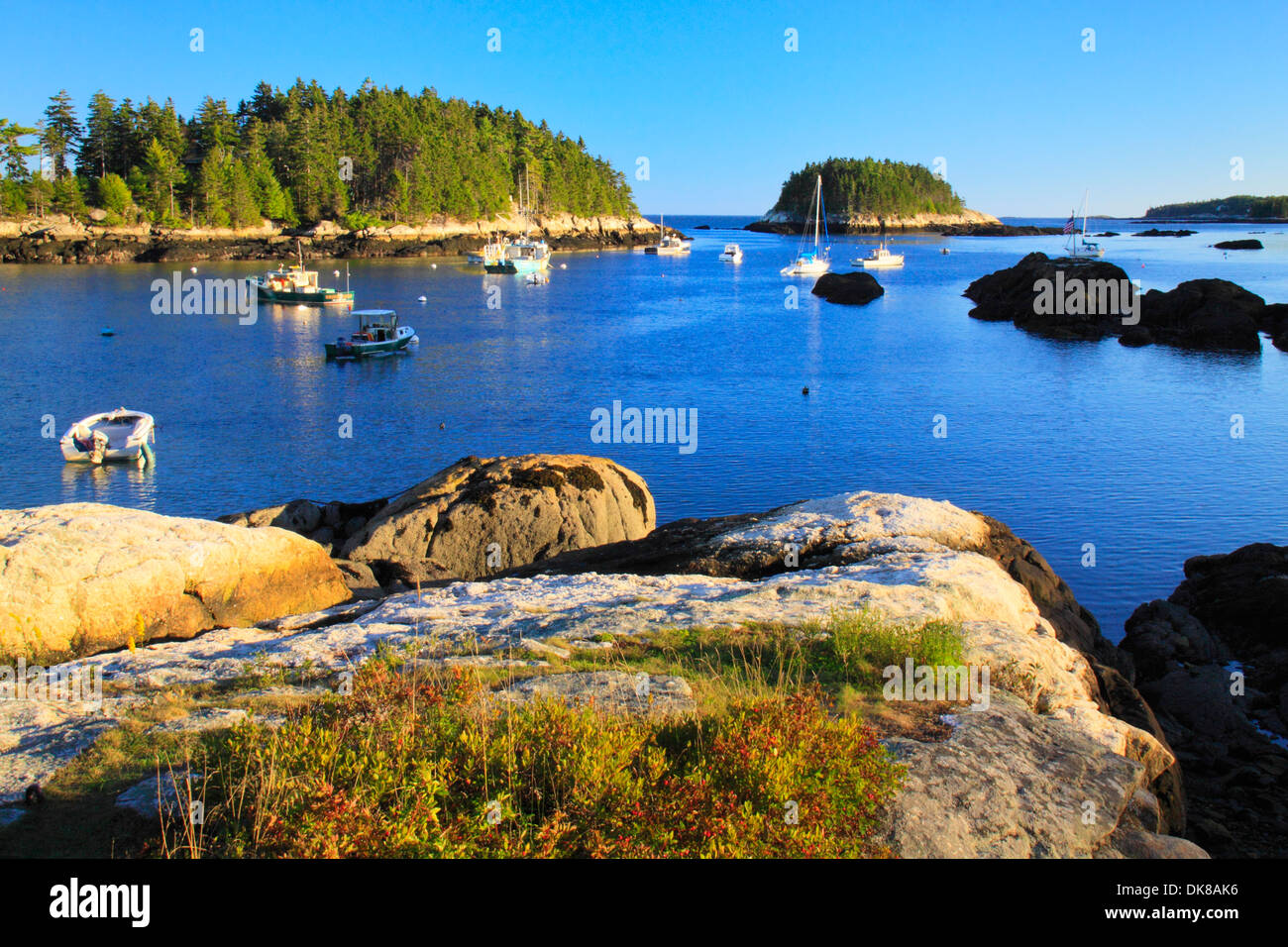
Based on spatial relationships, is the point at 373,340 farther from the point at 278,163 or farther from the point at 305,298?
the point at 278,163

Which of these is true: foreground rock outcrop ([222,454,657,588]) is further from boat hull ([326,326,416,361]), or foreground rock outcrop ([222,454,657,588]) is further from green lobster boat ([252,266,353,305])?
green lobster boat ([252,266,353,305])

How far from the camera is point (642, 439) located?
130 feet

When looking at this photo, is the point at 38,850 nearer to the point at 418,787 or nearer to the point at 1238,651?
the point at 418,787

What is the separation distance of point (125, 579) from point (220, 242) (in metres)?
140

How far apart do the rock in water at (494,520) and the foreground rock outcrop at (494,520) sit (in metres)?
0.02

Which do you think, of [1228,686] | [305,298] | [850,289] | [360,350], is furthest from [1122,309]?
[305,298]

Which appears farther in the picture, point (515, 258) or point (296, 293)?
point (515, 258)

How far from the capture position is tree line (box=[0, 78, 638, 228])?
132 m

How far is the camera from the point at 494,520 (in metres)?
20.8

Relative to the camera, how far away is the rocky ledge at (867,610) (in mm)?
6539

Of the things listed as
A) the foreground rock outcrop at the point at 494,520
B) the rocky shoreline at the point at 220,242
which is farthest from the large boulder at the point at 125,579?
the rocky shoreline at the point at 220,242

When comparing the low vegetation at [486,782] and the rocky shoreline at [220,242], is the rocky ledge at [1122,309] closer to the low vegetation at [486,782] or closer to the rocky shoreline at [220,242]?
the low vegetation at [486,782]

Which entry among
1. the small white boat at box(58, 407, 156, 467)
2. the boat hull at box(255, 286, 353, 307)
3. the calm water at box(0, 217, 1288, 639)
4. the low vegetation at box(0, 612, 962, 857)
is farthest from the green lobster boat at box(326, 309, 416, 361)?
the low vegetation at box(0, 612, 962, 857)
